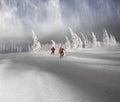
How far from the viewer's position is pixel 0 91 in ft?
27.9

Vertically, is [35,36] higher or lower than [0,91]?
higher

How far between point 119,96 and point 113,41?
419 ft

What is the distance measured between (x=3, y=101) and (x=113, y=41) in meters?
129

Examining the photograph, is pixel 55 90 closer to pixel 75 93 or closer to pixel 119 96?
pixel 75 93

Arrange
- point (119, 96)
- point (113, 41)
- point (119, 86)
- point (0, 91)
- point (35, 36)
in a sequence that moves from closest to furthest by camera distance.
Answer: point (119, 96) < point (119, 86) < point (0, 91) < point (35, 36) < point (113, 41)

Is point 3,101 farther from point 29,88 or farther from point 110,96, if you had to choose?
point 110,96

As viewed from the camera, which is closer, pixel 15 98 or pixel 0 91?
pixel 15 98

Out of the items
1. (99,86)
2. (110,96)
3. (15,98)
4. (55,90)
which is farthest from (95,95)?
(15,98)

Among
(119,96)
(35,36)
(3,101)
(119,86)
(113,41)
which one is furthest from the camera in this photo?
(113,41)

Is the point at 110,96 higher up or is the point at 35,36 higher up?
the point at 35,36

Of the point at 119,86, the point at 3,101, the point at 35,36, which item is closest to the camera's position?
the point at 3,101

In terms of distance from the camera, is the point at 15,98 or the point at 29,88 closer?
the point at 15,98

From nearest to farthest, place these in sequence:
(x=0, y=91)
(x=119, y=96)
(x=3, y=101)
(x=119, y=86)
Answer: (x=119, y=96), (x=3, y=101), (x=119, y=86), (x=0, y=91)

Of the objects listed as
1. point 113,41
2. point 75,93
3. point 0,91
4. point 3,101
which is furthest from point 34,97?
point 113,41
